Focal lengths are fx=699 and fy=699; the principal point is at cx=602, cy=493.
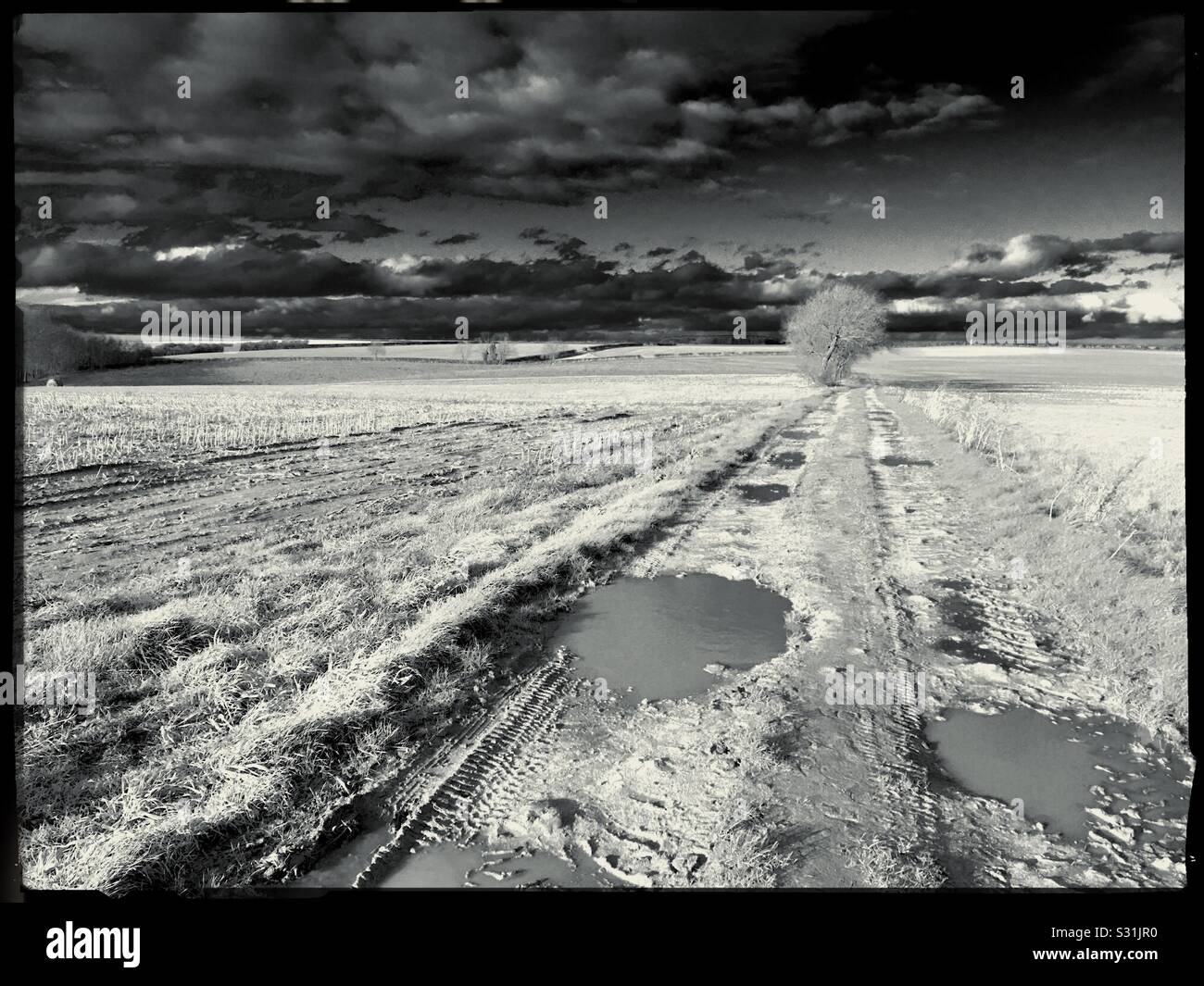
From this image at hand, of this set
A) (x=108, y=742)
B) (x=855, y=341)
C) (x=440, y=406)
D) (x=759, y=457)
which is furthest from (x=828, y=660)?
(x=440, y=406)

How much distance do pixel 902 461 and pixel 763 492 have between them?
17.4 ft

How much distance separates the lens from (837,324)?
2394 centimetres

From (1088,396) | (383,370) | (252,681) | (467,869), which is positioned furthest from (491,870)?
(383,370)

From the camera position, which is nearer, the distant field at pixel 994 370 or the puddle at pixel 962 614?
the puddle at pixel 962 614

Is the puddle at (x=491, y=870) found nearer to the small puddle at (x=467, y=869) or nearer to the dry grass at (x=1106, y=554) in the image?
the small puddle at (x=467, y=869)

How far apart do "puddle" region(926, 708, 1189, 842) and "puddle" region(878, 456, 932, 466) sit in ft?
37.0

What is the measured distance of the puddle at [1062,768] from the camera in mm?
4129

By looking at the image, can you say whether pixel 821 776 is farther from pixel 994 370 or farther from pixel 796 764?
pixel 994 370

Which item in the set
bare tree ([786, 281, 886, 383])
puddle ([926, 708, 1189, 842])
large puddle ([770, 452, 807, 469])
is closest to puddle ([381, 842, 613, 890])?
puddle ([926, 708, 1189, 842])

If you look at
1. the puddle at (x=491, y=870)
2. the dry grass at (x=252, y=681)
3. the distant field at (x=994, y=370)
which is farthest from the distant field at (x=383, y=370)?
the puddle at (x=491, y=870)

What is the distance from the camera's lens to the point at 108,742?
459 cm

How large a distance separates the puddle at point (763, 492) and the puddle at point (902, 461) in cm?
397

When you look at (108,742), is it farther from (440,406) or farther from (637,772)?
(440,406)
